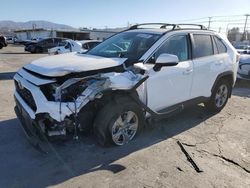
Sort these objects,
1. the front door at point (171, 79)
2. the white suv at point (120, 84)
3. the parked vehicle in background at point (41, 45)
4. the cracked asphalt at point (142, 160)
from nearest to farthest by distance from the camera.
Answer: the cracked asphalt at point (142, 160) < the white suv at point (120, 84) < the front door at point (171, 79) < the parked vehicle in background at point (41, 45)

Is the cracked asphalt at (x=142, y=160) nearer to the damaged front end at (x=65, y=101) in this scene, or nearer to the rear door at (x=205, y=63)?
the damaged front end at (x=65, y=101)

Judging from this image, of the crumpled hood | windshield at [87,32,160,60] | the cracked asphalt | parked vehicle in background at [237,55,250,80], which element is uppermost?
windshield at [87,32,160,60]

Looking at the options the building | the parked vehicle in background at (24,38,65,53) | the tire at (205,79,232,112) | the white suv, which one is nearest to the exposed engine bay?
the white suv

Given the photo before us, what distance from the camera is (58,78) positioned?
3.94 meters

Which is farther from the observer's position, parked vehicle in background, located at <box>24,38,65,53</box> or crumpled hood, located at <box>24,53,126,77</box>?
parked vehicle in background, located at <box>24,38,65,53</box>

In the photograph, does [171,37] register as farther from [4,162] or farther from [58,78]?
[4,162]

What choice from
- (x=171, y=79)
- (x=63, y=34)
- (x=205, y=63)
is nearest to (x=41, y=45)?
(x=205, y=63)

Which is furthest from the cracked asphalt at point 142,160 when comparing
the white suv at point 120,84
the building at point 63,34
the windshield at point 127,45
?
the building at point 63,34

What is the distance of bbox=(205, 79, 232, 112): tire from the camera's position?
621cm

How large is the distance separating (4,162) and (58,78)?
1427 mm

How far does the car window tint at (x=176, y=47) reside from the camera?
194 inches

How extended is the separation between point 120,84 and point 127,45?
4.28ft

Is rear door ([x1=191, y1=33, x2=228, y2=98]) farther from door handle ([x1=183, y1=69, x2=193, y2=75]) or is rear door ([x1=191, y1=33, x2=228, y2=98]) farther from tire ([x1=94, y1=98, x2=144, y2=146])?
tire ([x1=94, y1=98, x2=144, y2=146])

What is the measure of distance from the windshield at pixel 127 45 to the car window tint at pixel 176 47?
205mm
